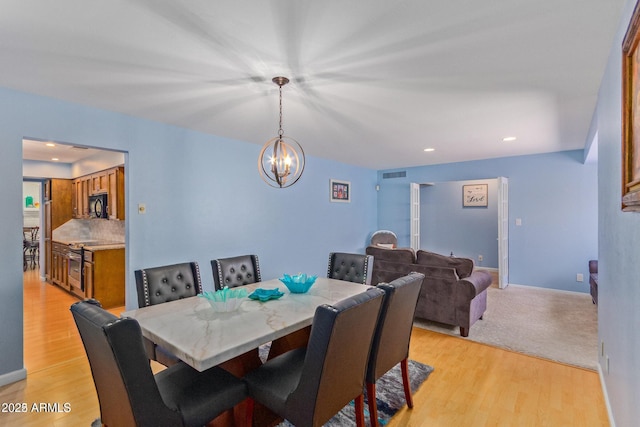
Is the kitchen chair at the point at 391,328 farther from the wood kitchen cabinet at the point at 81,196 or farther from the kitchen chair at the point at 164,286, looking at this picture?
the wood kitchen cabinet at the point at 81,196

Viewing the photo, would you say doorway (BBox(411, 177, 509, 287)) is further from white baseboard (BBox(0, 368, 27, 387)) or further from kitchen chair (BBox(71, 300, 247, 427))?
white baseboard (BBox(0, 368, 27, 387))

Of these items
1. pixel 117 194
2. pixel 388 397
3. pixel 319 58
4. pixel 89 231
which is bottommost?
pixel 388 397

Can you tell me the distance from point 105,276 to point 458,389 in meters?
4.58

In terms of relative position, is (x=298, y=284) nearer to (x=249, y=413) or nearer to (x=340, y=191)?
(x=249, y=413)

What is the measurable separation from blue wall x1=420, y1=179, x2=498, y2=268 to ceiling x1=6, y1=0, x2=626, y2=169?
3.80 meters

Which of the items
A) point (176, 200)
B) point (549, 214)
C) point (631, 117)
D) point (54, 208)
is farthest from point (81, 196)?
point (549, 214)

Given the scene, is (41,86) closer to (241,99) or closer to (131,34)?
(131,34)

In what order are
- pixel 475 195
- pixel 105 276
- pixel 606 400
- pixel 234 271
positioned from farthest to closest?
pixel 475 195 < pixel 105 276 < pixel 234 271 < pixel 606 400

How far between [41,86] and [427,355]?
13.1 feet

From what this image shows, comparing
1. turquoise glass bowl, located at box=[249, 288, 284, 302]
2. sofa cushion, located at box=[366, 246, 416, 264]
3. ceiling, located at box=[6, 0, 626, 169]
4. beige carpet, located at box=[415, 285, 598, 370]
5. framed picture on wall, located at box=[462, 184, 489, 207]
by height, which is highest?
ceiling, located at box=[6, 0, 626, 169]

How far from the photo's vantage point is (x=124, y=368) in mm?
1222

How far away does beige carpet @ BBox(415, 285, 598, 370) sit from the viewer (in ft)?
9.84

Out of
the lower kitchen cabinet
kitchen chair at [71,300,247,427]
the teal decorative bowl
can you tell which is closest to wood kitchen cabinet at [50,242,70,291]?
the lower kitchen cabinet

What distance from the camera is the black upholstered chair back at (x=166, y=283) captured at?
7.48 feet
